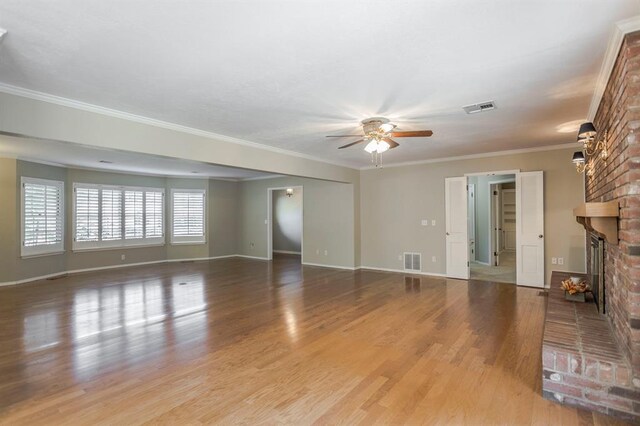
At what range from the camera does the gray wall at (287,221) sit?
11117mm

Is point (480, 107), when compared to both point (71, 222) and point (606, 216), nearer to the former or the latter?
point (606, 216)

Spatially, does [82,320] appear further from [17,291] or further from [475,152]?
[475,152]

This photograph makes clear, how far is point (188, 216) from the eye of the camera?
9.59m

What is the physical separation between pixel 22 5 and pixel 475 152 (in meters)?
6.42

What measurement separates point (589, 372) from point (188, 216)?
9332 mm

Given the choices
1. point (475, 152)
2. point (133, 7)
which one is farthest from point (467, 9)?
point (475, 152)

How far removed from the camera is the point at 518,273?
6094 millimetres

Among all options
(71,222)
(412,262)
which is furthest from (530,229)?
(71,222)

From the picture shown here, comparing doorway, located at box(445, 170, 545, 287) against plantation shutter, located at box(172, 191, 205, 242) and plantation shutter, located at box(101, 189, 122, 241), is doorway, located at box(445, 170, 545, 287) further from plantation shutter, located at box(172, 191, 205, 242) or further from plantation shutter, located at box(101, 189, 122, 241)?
plantation shutter, located at box(101, 189, 122, 241)

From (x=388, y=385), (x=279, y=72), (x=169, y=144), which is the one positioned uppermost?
(x=279, y=72)

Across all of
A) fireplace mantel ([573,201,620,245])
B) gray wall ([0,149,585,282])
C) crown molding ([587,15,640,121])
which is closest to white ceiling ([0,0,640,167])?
crown molding ([587,15,640,121])

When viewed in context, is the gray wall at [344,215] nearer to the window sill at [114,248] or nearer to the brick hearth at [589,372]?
the window sill at [114,248]

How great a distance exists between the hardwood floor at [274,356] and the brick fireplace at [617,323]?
162mm

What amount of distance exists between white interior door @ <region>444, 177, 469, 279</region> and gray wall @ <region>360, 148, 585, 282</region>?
13 cm
